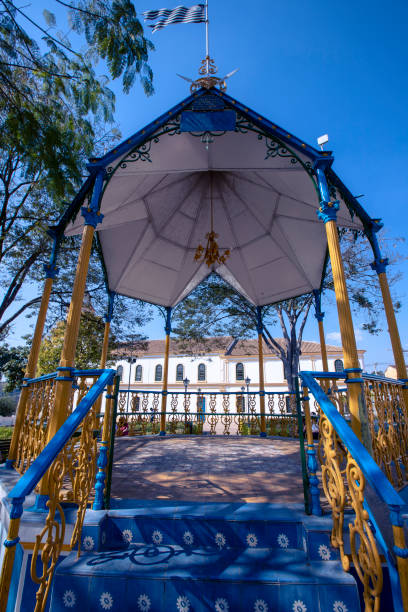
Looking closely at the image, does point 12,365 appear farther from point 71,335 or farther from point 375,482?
point 375,482

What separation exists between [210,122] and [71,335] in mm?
4419

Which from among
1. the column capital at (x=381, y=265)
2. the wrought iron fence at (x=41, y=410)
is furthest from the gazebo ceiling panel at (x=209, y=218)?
the wrought iron fence at (x=41, y=410)

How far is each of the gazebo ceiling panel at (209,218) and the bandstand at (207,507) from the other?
58mm

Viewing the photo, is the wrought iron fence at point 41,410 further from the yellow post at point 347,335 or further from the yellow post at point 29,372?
the yellow post at point 347,335

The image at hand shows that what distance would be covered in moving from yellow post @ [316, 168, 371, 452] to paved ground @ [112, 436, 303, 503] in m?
1.24

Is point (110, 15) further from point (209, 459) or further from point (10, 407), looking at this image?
point (10, 407)

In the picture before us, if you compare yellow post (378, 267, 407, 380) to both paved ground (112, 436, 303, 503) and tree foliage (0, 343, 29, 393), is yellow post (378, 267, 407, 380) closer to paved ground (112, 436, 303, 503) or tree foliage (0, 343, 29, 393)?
paved ground (112, 436, 303, 503)

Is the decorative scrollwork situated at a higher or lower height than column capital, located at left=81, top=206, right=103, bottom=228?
lower

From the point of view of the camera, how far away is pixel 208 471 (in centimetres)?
527

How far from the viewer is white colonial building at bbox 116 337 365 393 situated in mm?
41103

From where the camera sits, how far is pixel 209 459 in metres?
6.26

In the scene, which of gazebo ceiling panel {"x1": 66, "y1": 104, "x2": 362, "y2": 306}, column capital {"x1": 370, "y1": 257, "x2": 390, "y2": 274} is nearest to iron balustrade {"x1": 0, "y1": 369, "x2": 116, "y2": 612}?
gazebo ceiling panel {"x1": 66, "y1": 104, "x2": 362, "y2": 306}

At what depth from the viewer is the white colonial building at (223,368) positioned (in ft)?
135

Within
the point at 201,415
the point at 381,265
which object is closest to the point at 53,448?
the point at 381,265
